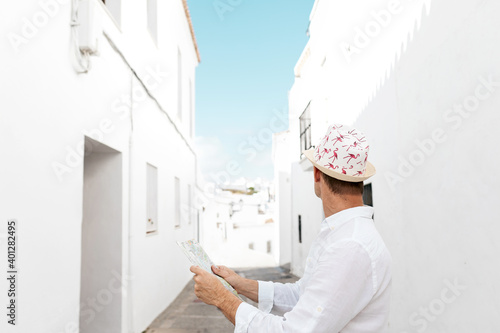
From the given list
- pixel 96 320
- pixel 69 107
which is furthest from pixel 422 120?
pixel 96 320

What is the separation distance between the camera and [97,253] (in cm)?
486

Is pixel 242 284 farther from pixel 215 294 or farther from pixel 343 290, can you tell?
pixel 343 290

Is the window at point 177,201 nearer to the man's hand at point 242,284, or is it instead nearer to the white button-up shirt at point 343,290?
the man's hand at point 242,284

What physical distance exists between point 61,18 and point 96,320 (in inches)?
129

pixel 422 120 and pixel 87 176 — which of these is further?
pixel 87 176

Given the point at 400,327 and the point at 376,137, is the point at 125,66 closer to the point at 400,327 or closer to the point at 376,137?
the point at 376,137

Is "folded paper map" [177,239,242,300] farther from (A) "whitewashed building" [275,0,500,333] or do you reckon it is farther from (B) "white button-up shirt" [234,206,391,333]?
(A) "whitewashed building" [275,0,500,333]

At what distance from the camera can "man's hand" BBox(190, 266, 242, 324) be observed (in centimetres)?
165

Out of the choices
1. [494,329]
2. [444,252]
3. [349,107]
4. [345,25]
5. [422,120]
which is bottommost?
[494,329]

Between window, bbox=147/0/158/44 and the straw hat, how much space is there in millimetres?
5988

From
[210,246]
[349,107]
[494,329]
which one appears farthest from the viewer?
[210,246]

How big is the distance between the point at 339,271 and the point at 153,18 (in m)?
6.67

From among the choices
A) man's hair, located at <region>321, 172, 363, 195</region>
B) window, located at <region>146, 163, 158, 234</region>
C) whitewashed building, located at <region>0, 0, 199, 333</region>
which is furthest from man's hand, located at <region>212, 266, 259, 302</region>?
window, located at <region>146, 163, 158, 234</region>

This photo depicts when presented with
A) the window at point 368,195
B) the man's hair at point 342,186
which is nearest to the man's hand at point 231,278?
the man's hair at point 342,186
